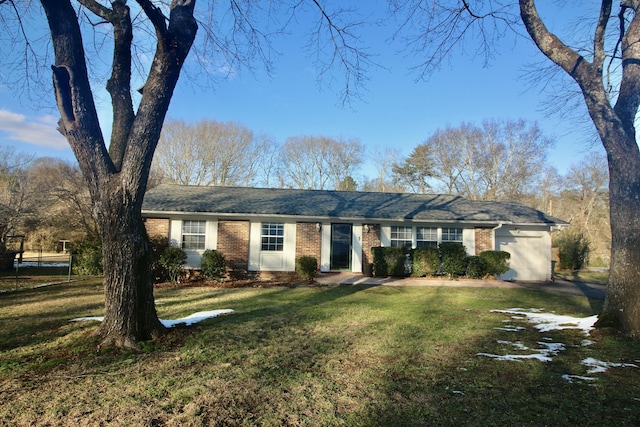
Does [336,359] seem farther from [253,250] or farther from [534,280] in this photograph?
[534,280]

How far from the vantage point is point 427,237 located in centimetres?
1511

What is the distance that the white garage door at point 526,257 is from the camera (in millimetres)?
15414

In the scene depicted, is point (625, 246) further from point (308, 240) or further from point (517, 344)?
point (308, 240)

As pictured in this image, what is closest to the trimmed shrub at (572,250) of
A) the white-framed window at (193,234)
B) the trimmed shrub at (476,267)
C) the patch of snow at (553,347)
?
the trimmed shrub at (476,267)

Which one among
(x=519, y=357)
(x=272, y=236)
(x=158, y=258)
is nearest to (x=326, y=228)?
(x=272, y=236)

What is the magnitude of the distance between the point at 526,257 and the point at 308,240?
937 centimetres

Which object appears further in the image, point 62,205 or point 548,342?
point 62,205

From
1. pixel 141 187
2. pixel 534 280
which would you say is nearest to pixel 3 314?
pixel 141 187

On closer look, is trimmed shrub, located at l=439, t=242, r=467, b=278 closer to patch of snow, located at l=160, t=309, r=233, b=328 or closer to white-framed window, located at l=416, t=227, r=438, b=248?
white-framed window, located at l=416, t=227, r=438, b=248

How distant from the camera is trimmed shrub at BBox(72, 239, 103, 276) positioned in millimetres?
13406

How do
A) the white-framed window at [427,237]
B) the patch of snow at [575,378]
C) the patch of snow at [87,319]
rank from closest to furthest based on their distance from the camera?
the patch of snow at [575,378], the patch of snow at [87,319], the white-framed window at [427,237]

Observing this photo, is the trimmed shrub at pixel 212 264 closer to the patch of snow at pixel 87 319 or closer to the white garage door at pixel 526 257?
the patch of snow at pixel 87 319

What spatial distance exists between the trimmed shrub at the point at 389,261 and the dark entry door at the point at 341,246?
1.24m

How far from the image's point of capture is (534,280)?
15367 millimetres
